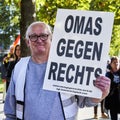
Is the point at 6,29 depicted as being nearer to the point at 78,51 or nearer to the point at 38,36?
the point at 38,36

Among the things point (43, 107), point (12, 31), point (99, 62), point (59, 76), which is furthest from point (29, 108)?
point (12, 31)

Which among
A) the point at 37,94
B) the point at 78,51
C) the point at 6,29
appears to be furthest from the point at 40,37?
the point at 6,29

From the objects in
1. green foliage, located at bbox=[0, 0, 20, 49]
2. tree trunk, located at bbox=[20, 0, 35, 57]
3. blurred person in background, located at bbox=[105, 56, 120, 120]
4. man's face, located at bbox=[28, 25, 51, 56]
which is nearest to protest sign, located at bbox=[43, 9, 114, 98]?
man's face, located at bbox=[28, 25, 51, 56]

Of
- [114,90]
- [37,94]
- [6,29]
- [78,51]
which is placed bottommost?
[6,29]

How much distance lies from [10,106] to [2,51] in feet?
162

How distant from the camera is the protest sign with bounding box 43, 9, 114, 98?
11.9 feet

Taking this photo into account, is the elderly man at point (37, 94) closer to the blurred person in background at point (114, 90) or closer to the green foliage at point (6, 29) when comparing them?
the blurred person in background at point (114, 90)

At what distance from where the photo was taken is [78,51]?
3697 millimetres

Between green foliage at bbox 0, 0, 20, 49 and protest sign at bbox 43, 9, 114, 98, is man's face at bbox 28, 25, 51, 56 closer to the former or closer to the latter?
protest sign at bbox 43, 9, 114, 98

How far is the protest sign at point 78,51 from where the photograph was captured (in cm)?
363

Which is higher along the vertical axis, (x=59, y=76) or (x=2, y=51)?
(x=59, y=76)

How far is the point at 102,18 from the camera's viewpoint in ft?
12.1

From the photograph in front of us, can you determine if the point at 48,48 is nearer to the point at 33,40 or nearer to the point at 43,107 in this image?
the point at 33,40

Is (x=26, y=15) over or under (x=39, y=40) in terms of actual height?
under
